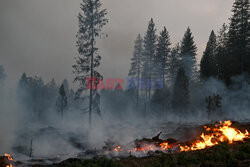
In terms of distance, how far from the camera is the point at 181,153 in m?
8.22

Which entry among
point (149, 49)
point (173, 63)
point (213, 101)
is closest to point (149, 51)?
point (149, 49)

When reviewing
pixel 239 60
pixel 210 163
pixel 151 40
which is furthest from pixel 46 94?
pixel 210 163

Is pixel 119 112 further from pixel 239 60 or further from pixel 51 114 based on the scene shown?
pixel 239 60

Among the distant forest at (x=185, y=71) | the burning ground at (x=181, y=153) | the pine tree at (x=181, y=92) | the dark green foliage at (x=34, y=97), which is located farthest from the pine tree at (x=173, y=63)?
the dark green foliage at (x=34, y=97)

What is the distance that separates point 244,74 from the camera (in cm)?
2769

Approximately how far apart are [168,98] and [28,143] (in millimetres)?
32286

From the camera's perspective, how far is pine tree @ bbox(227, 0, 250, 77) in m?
28.0

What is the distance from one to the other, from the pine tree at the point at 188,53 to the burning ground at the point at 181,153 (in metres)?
28.0

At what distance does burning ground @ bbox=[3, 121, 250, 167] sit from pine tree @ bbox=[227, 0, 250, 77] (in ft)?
57.2

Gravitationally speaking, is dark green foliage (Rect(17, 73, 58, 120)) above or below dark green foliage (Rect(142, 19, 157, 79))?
below

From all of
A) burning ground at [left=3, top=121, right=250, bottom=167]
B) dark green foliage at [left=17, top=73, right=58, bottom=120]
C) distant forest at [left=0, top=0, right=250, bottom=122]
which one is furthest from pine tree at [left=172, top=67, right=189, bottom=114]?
dark green foliage at [left=17, top=73, right=58, bottom=120]

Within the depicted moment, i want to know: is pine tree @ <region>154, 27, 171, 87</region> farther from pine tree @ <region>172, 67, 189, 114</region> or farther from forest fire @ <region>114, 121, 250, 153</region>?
forest fire @ <region>114, 121, 250, 153</region>

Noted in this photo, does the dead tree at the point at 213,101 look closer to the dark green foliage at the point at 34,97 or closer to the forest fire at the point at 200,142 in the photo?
the forest fire at the point at 200,142

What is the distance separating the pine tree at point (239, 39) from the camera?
28.0 metres
